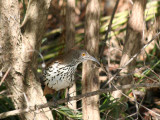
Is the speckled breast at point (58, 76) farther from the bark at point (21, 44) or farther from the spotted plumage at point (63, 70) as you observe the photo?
the bark at point (21, 44)

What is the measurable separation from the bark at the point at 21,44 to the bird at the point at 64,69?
362mm

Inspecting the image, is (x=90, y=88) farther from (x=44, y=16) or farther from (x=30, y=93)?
(x=44, y=16)

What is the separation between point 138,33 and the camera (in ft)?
12.0

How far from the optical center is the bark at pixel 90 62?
10.9 ft

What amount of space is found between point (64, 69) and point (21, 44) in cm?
75

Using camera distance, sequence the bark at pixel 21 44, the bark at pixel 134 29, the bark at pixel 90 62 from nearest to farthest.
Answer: the bark at pixel 21 44 → the bark at pixel 90 62 → the bark at pixel 134 29

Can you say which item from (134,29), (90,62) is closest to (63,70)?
(90,62)

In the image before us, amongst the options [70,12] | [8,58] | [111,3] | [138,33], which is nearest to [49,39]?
[111,3]

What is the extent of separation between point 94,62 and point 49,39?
3.93m

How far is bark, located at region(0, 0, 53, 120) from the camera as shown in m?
2.79

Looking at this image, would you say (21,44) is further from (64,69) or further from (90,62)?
(90,62)

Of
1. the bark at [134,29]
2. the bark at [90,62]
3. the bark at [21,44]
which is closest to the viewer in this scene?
the bark at [21,44]

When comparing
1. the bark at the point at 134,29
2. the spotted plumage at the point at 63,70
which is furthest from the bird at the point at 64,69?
the bark at the point at 134,29

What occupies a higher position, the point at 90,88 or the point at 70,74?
the point at 70,74
